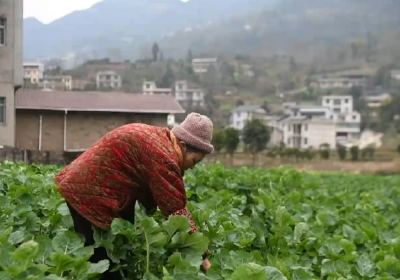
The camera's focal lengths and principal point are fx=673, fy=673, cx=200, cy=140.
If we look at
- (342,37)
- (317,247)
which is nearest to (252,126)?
(317,247)

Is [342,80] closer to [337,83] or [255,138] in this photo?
[337,83]

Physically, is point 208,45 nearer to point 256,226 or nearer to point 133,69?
point 133,69

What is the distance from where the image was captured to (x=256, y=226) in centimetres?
502

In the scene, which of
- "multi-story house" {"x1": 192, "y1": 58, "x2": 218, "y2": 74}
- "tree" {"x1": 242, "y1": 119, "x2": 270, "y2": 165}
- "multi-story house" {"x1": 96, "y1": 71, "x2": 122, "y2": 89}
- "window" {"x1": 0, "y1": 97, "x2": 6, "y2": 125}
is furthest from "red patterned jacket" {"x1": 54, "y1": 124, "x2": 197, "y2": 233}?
"multi-story house" {"x1": 192, "y1": 58, "x2": 218, "y2": 74}

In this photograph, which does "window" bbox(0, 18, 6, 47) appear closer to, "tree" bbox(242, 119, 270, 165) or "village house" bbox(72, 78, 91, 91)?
"tree" bbox(242, 119, 270, 165)

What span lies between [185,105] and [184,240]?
291ft

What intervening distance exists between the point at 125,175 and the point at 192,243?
536mm

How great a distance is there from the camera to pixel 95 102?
101 feet

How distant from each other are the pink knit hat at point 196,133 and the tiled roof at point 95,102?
25.3 m

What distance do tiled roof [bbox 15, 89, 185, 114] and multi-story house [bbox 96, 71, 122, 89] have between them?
57394 millimetres

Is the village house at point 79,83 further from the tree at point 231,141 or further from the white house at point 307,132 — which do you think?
the tree at point 231,141

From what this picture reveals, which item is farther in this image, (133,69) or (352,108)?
(352,108)

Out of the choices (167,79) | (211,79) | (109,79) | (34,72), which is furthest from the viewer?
(211,79)

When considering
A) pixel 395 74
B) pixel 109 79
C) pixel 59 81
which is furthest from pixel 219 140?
pixel 395 74
